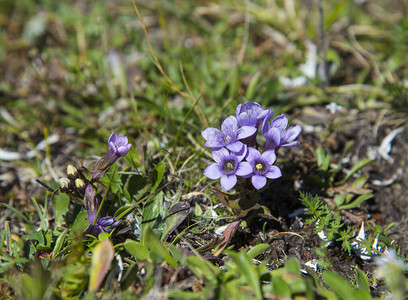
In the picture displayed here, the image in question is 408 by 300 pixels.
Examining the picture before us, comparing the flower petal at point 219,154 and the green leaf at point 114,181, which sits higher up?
the flower petal at point 219,154

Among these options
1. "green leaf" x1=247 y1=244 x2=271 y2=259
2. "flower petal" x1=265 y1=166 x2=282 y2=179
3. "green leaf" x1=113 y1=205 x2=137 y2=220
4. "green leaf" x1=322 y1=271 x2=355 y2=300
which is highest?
"flower petal" x1=265 y1=166 x2=282 y2=179

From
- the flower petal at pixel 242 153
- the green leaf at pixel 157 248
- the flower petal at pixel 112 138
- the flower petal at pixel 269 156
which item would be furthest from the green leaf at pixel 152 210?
the flower petal at pixel 269 156

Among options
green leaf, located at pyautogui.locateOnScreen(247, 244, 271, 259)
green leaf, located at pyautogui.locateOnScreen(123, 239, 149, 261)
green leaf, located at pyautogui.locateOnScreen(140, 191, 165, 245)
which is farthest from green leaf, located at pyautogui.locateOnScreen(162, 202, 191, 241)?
green leaf, located at pyautogui.locateOnScreen(247, 244, 271, 259)

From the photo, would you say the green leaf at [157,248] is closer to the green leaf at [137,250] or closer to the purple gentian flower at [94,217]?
the green leaf at [137,250]

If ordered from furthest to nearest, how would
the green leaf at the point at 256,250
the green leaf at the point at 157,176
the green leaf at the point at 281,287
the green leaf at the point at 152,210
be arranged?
the green leaf at the point at 157,176 → the green leaf at the point at 152,210 → the green leaf at the point at 256,250 → the green leaf at the point at 281,287

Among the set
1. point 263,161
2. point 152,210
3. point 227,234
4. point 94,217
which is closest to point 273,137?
point 263,161

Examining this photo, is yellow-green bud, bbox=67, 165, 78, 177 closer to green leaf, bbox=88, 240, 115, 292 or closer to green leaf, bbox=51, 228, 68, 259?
green leaf, bbox=51, 228, 68, 259

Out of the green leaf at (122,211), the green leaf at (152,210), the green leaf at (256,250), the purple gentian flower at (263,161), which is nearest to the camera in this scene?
the purple gentian flower at (263,161)
